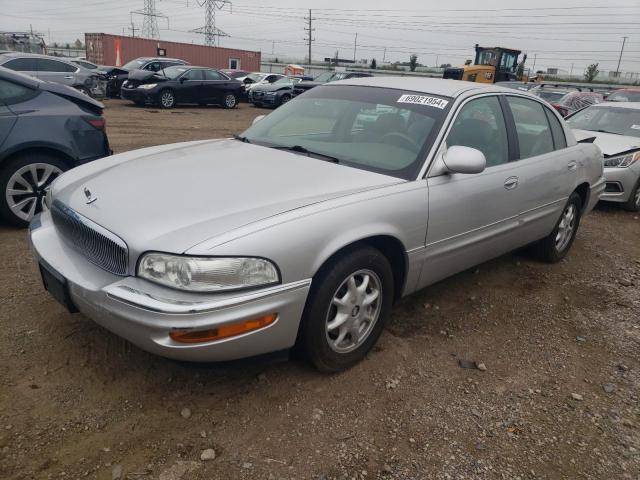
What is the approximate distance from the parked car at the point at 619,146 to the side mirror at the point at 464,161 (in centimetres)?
404

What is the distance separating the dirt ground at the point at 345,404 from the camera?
2225 mm

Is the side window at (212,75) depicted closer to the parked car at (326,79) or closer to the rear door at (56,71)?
the parked car at (326,79)

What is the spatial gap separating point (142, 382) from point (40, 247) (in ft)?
3.02

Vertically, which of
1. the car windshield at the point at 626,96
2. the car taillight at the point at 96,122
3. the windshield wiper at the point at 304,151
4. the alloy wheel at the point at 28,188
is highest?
the car windshield at the point at 626,96

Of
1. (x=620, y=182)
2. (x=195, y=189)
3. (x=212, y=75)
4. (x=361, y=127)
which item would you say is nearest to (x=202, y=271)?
(x=195, y=189)

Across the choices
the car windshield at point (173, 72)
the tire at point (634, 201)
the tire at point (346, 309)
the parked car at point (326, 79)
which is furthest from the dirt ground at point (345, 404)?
the parked car at point (326, 79)

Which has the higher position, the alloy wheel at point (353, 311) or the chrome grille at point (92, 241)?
the chrome grille at point (92, 241)

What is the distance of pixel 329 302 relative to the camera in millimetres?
2545

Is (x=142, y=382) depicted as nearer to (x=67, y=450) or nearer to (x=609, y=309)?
(x=67, y=450)

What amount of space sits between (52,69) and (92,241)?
13.7 m

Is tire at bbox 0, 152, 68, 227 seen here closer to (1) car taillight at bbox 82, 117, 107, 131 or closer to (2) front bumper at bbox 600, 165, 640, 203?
(1) car taillight at bbox 82, 117, 107, 131

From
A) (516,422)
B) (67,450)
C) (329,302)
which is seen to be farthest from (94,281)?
(516,422)

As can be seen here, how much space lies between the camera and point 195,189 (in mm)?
2660

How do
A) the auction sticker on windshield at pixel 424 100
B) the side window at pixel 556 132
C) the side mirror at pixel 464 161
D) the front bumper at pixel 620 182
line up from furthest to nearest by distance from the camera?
the front bumper at pixel 620 182, the side window at pixel 556 132, the auction sticker on windshield at pixel 424 100, the side mirror at pixel 464 161
